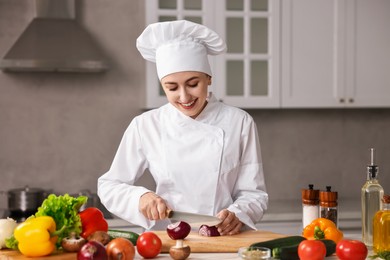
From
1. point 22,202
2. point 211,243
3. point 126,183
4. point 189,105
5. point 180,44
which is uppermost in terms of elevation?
point 180,44

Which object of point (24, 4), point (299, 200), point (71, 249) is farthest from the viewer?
point (299, 200)

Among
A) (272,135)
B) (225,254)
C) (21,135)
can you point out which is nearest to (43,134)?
(21,135)

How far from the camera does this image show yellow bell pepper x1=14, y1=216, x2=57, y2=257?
1.71 metres

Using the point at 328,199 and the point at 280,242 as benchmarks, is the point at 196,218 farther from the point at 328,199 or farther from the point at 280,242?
the point at 328,199

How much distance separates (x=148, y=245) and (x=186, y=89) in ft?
2.13

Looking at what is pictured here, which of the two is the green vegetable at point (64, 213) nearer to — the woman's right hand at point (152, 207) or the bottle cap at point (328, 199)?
→ the woman's right hand at point (152, 207)

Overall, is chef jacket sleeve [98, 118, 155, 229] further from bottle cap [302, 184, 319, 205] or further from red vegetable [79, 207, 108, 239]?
bottle cap [302, 184, 319, 205]

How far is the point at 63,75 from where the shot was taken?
4250 mm

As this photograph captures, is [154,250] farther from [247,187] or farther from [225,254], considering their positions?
[247,187]

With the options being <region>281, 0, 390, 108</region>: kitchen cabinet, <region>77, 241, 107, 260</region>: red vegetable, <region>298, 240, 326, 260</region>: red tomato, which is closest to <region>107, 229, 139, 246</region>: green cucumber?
<region>77, 241, 107, 260</region>: red vegetable

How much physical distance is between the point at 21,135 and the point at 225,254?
8.56ft

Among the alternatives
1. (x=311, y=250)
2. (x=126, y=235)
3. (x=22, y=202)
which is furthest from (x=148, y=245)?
(x=22, y=202)

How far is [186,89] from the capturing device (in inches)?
Answer: 88.8

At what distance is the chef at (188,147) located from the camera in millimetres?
2291
